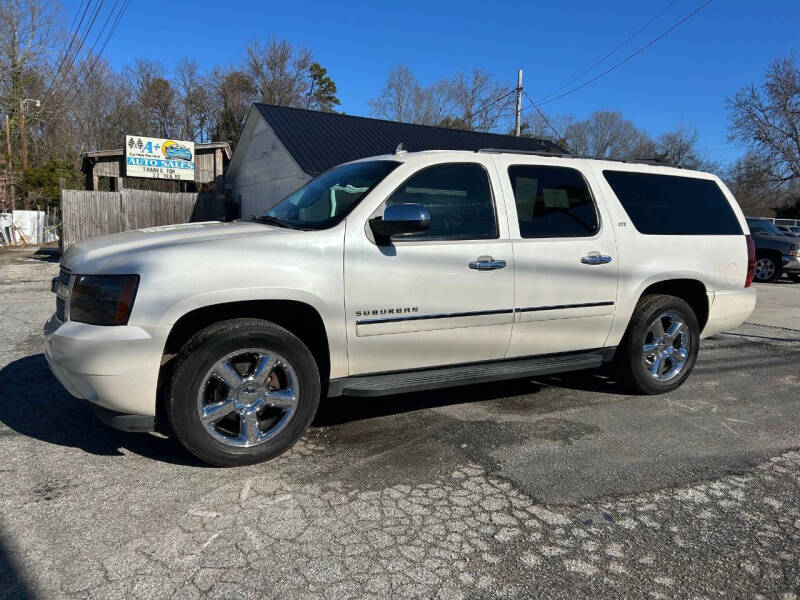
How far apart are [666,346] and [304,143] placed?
14634 millimetres

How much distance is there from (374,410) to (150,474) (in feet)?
5.62

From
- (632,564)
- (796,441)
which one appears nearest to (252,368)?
(632,564)

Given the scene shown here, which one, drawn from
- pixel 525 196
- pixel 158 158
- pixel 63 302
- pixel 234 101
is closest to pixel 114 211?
pixel 158 158

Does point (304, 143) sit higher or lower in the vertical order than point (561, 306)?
higher

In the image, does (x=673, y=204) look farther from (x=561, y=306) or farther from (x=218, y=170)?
(x=218, y=170)

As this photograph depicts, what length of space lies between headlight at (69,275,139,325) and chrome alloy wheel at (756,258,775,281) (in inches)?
671

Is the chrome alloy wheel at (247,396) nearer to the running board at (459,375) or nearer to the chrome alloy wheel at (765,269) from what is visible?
the running board at (459,375)

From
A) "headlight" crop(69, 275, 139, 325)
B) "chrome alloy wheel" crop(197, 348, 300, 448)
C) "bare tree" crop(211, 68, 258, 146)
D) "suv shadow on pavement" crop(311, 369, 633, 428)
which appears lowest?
"suv shadow on pavement" crop(311, 369, 633, 428)

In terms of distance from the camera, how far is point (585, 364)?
4449 millimetres

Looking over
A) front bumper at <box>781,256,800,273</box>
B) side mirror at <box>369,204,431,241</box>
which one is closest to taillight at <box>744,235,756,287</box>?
side mirror at <box>369,204,431,241</box>

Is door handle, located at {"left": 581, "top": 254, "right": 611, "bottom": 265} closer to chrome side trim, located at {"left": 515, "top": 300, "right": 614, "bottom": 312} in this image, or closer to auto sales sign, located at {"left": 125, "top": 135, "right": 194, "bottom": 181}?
chrome side trim, located at {"left": 515, "top": 300, "right": 614, "bottom": 312}

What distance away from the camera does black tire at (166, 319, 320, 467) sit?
313 centimetres

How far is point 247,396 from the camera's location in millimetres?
3318

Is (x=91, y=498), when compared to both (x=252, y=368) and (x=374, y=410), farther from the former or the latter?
(x=374, y=410)
